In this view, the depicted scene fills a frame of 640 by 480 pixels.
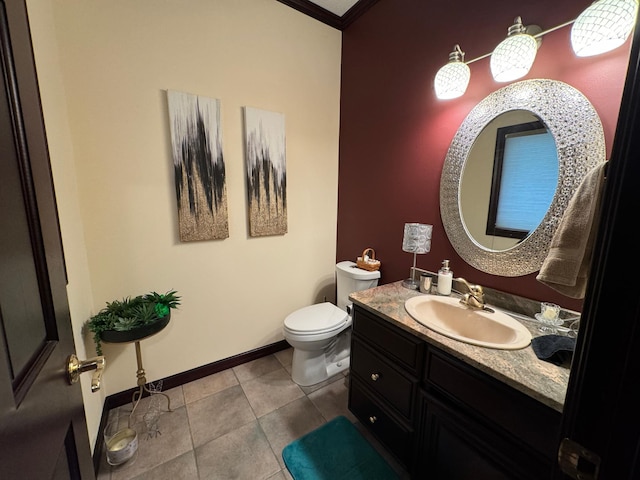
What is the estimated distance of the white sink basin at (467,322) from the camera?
106 cm

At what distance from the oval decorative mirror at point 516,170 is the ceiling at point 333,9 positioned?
1.33 meters

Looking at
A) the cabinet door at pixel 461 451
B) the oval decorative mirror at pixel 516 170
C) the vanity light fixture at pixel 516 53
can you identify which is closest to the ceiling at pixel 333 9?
the vanity light fixture at pixel 516 53

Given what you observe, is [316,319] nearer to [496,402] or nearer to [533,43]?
[496,402]

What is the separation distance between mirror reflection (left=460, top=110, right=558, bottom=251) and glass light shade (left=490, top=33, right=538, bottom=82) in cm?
17

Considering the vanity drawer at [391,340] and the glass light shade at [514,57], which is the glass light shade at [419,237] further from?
the glass light shade at [514,57]

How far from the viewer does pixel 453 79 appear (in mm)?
1373

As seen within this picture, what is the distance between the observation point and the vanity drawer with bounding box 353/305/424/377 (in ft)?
3.72

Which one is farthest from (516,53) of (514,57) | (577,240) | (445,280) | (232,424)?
(232,424)

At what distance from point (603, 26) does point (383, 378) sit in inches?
65.0


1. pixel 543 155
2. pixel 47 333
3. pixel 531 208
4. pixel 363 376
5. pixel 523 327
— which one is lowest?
pixel 363 376

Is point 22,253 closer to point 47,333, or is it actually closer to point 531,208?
point 47,333

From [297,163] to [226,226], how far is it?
0.79 meters

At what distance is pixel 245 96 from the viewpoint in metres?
1.87

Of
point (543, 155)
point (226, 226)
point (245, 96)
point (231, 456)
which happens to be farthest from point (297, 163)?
point (231, 456)
